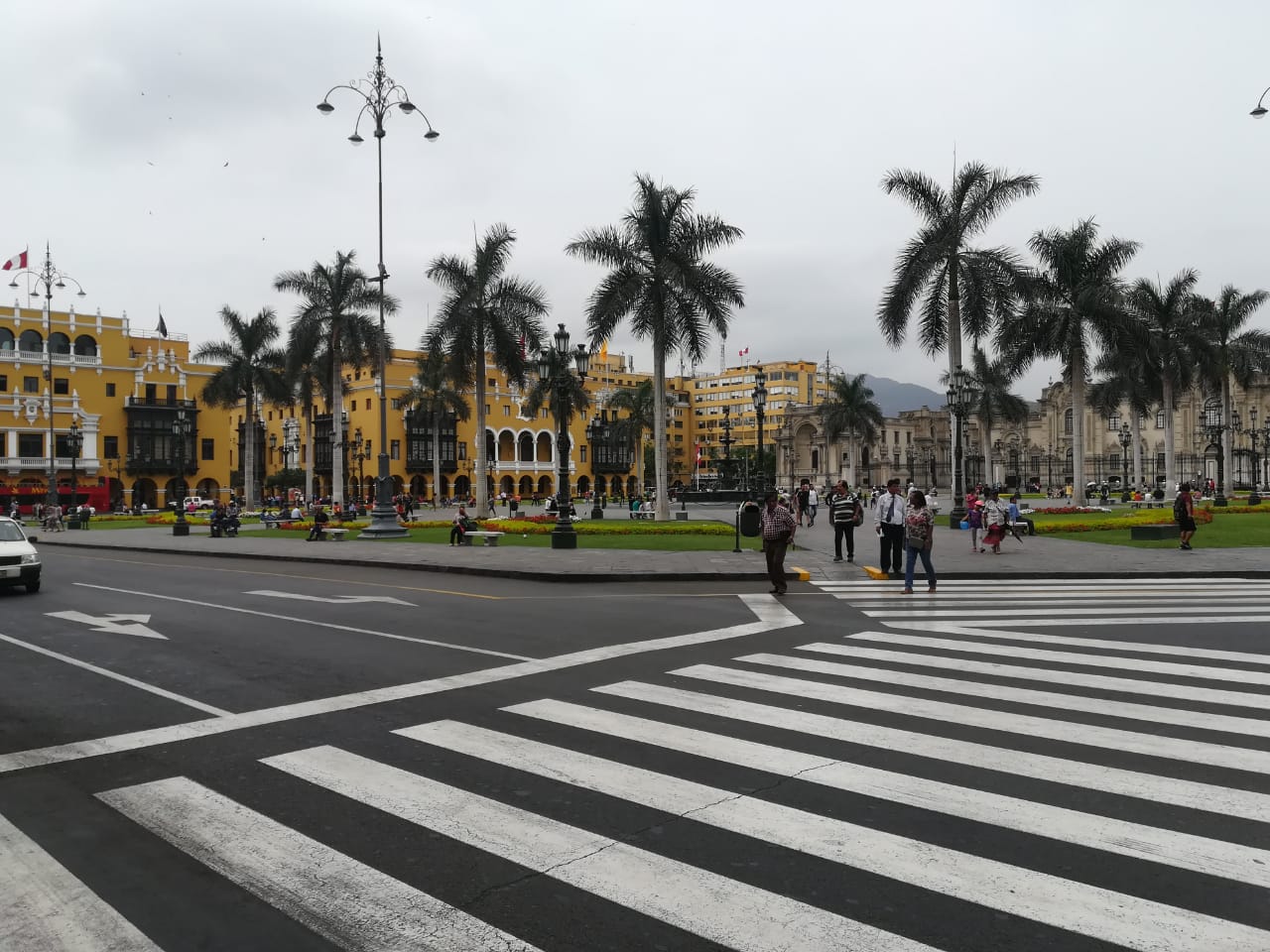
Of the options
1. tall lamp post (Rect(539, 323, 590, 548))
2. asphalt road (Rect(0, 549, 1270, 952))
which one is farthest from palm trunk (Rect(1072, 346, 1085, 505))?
asphalt road (Rect(0, 549, 1270, 952))

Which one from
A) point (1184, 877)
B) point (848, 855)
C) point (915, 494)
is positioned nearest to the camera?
point (1184, 877)

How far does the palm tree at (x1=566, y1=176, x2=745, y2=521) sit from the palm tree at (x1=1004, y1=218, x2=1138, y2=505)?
1263 centimetres

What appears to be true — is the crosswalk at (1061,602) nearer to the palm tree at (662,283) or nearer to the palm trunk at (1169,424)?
the palm tree at (662,283)

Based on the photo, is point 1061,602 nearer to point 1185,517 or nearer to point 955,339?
point 1185,517

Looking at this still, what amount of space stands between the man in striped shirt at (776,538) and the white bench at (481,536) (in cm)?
1205

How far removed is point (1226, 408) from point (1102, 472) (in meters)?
47.2

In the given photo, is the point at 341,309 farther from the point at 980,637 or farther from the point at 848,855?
the point at 848,855

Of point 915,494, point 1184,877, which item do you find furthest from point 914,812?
point 915,494

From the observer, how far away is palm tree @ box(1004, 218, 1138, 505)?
34250 millimetres

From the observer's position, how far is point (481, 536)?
26.7 m

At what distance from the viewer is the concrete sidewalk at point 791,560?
16.0 metres

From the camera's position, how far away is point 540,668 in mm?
8047

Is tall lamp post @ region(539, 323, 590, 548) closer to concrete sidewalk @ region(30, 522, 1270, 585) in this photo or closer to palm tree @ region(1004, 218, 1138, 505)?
concrete sidewalk @ region(30, 522, 1270, 585)

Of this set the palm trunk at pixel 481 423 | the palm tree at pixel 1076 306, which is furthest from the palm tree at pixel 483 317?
the palm tree at pixel 1076 306
